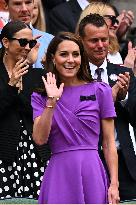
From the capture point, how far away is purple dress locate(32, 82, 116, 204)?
556 cm

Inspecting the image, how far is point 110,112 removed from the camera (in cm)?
574

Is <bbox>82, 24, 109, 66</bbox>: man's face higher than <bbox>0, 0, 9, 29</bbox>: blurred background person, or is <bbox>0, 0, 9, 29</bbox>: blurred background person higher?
<bbox>0, 0, 9, 29</bbox>: blurred background person

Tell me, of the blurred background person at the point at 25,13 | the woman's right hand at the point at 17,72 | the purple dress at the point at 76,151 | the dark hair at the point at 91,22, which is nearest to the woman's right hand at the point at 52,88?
the purple dress at the point at 76,151

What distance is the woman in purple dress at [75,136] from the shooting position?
5551 mm

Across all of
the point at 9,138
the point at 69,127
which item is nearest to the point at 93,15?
the point at 9,138

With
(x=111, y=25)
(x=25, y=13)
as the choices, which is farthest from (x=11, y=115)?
(x=111, y=25)

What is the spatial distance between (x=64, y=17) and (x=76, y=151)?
13.1ft

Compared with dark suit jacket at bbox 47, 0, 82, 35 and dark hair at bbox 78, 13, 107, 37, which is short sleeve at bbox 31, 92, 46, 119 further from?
dark suit jacket at bbox 47, 0, 82, 35

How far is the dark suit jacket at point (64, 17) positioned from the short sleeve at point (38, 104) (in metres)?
3.53

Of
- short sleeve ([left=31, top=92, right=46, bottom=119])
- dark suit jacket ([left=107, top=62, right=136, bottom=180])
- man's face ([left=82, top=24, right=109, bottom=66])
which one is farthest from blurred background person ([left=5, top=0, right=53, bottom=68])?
short sleeve ([left=31, top=92, right=46, bottom=119])

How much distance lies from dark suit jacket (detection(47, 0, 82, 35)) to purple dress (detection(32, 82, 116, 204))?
3.62m

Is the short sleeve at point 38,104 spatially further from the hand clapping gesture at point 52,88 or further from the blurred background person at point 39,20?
the blurred background person at point 39,20

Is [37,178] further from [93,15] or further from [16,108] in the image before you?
[93,15]

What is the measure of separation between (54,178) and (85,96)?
0.66m
